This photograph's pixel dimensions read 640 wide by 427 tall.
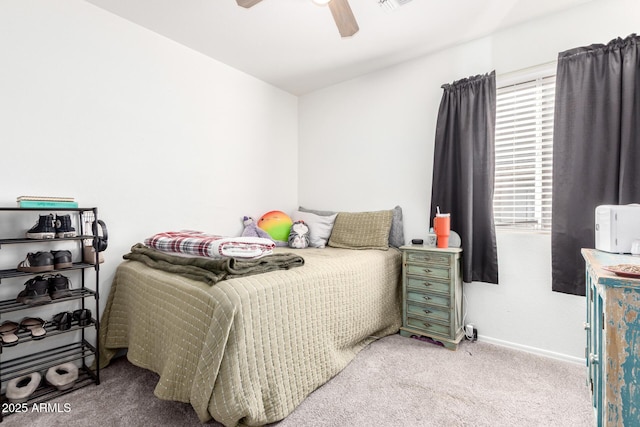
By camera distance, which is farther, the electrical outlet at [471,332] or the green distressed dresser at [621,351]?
the electrical outlet at [471,332]

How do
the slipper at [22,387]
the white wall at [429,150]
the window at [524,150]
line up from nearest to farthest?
the slipper at [22,387] < the white wall at [429,150] < the window at [524,150]

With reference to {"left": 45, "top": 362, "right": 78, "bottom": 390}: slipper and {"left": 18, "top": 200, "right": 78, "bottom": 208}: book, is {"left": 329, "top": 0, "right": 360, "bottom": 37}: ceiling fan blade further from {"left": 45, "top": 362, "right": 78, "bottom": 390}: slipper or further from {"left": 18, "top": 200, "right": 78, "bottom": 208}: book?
{"left": 45, "top": 362, "right": 78, "bottom": 390}: slipper

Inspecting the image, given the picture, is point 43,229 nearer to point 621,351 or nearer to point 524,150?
point 621,351

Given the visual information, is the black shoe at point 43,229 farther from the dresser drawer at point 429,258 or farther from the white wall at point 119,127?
the dresser drawer at point 429,258

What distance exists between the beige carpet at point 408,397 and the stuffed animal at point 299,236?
1.17 meters

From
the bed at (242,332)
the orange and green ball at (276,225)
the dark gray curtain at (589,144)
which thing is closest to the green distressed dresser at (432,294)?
the bed at (242,332)

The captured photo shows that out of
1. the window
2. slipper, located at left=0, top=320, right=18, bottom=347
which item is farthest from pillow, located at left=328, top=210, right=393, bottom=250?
slipper, located at left=0, top=320, right=18, bottom=347

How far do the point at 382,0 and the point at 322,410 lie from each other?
8.25 ft

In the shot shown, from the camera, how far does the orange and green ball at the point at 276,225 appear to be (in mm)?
3131

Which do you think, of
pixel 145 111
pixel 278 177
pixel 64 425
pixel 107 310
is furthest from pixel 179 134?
pixel 64 425

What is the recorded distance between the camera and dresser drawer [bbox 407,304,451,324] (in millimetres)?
2377

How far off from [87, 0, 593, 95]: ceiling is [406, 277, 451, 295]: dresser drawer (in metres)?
1.98

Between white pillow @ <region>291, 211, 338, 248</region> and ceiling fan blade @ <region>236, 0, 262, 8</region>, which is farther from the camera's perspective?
white pillow @ <region>291, 211, 338, 248</region>

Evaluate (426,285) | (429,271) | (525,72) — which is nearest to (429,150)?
(525,72)
